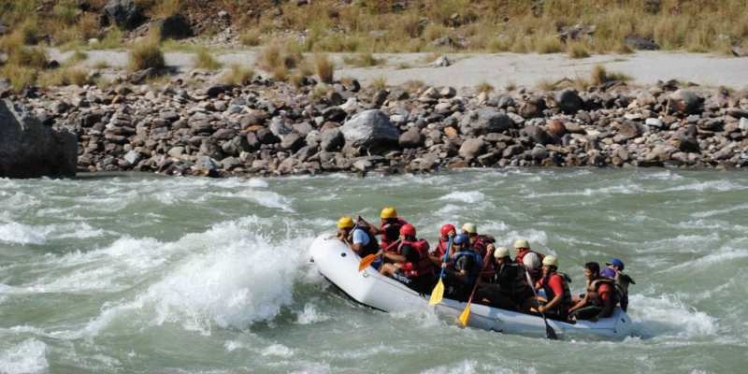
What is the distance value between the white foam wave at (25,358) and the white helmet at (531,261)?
4.35 meters

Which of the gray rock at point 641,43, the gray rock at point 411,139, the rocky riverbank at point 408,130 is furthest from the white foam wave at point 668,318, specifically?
the gray rock at point 641,43

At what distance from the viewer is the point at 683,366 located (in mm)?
8680

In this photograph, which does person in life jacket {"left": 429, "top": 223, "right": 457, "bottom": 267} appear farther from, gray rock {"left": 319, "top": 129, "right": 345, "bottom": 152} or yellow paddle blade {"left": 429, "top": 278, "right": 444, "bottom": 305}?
gray rock {"left": 319, "top": 129, "right": 345, "bottom": 152}

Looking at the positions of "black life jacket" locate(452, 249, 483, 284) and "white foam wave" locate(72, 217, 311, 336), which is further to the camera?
"black life jacket" locate(452, 249, 483, 284)

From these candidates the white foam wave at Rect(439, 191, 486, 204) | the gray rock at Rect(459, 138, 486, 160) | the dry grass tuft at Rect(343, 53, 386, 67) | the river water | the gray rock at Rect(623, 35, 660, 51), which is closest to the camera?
the river water

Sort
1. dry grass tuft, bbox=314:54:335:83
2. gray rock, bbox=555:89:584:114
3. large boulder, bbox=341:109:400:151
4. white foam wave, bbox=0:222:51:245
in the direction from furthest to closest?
dry grass tuft, bbox=314:54:335:83, gray rock, bbox=555:89:584:114, large boulder, bbox=341:109:400:151, white foam wave, bbox=0:222:51:245

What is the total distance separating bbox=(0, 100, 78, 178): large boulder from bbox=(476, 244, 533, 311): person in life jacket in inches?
334

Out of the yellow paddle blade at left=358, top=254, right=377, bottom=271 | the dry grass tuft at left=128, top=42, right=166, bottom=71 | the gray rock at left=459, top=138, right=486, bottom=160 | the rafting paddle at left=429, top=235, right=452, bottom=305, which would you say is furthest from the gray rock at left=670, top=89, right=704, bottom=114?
the dry grass tuft at left=128, top=42, right=166, bottom=71

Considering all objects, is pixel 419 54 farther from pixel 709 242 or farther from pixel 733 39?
pixel 709 242

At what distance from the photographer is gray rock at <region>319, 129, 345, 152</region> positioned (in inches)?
672

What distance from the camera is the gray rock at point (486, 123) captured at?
17328 mm

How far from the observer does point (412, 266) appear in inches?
403

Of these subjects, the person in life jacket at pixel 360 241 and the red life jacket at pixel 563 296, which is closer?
the red life jacket at pixel 563 296

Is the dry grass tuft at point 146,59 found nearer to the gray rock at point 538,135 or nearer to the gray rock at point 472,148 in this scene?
the gray rock at point 472,148
